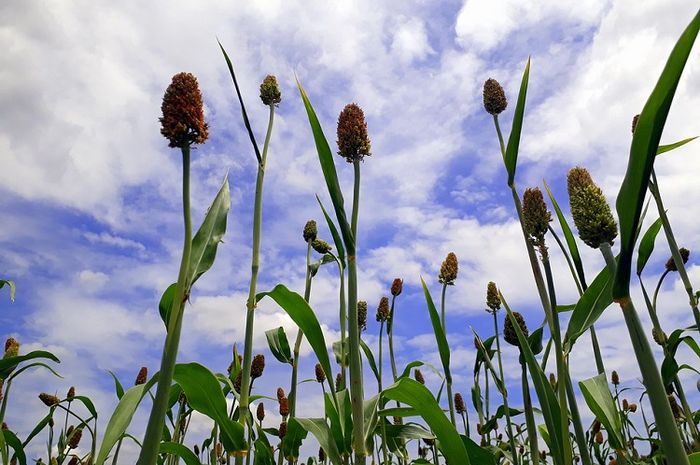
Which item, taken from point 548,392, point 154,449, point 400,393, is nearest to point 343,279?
point 400,393

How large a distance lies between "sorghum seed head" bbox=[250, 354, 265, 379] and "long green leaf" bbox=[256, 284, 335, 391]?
2.77 metres

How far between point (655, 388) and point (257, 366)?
4.19 metres

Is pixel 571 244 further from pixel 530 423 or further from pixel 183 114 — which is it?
pixel 183 114

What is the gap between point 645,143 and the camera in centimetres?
92

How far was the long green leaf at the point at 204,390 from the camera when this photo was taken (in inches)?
72.0

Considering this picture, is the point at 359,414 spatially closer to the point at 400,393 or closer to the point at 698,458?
the point at 400,393

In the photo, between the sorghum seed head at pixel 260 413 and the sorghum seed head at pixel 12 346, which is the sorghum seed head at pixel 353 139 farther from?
the sorghum seed head at pixel 260 413

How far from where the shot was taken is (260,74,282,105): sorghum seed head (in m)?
3.56

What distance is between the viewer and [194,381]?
187 cm

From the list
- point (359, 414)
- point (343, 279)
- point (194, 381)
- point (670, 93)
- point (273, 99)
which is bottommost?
point (359, 414)

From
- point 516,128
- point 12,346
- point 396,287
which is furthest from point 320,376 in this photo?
point 516,128

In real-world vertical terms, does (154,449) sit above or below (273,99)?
below

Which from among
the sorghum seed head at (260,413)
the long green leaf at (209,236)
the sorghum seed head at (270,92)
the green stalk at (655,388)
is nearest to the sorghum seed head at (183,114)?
the long green leaf at (209,236)

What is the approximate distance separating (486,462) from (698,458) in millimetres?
970
